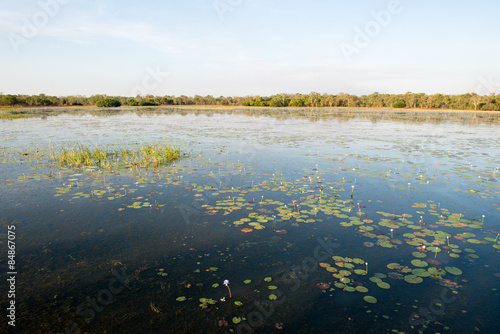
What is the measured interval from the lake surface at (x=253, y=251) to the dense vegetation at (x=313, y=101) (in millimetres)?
80529

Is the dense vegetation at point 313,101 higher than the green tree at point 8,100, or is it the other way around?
the dense vegetation at point 313,101

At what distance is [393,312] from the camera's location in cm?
342

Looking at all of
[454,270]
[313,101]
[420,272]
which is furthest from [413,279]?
[313,101]

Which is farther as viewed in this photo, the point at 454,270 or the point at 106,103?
the point at 106,103

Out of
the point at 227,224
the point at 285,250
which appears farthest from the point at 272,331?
the point at 227,224

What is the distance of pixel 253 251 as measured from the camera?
4770 mm

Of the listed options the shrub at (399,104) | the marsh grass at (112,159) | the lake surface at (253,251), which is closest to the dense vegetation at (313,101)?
the shrub at (399,104)

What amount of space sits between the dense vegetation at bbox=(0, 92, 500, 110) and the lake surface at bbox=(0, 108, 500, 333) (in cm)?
8053

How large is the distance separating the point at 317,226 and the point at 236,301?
104 inches

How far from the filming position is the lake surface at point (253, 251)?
3.36 metres

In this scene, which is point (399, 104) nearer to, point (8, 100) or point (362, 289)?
point (362, 289)

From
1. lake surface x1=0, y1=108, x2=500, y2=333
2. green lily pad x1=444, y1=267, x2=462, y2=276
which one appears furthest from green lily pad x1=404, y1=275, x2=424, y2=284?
green lily pad x1=444, y1=267, x2=462, y2=276

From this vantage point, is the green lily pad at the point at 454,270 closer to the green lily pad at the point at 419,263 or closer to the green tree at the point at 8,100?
the green lily pad at the point at 419,263

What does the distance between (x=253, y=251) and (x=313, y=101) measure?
106610mm
